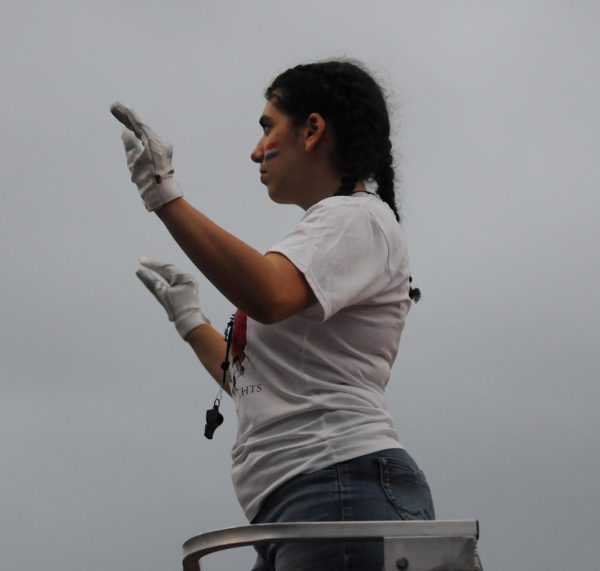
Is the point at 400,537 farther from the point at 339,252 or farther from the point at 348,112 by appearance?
the point at 348,112

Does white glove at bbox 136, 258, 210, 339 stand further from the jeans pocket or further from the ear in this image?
the jeans pocket

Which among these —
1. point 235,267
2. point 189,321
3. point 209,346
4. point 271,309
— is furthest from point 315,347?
point 189,321

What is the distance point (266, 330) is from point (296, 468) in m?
0.45

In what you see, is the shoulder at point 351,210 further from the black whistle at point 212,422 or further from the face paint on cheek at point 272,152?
the black whistle at point 212,422

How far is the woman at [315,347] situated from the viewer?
348cm

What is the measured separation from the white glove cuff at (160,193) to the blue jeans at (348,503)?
0.85 metres

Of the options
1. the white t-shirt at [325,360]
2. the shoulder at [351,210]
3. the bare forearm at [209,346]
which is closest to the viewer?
the white t-shirt at [325,360]

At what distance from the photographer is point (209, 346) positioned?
4723 millimetres

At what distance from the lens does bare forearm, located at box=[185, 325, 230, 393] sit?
4629 millimetres

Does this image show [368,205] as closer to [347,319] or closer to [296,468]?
[347,319]

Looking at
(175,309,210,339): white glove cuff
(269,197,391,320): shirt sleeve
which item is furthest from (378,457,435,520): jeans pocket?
(175,309,210,339): white glove cuff

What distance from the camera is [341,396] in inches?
144

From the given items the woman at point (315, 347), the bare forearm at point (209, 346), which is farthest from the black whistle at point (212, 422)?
the bare forearm at point (209, 346)

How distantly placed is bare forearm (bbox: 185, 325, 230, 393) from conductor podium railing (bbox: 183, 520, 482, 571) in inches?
52.9
